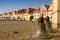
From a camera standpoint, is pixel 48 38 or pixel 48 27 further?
pixel 48 27

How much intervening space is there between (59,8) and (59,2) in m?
0.62

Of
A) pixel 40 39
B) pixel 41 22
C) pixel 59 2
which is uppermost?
pixel 59 2

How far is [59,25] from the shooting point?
67.1 feet

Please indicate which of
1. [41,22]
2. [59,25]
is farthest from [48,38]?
[59,25]

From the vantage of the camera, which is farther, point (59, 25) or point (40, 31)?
point (59, 25)

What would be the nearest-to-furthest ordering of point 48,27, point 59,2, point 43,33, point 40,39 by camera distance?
point 40,39, point 43,33, point 48,27, point 59,2

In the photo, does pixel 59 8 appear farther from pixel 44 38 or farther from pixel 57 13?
pixel 44 38

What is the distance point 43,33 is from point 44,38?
1.49 ft

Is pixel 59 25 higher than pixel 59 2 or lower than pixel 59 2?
lower

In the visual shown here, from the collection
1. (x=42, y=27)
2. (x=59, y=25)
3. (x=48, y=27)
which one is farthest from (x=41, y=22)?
(x=59, y=25)

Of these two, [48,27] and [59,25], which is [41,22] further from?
[59,25]

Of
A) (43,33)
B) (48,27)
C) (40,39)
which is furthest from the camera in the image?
(48,27)

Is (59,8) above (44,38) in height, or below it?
above

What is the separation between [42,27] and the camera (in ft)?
41.0
